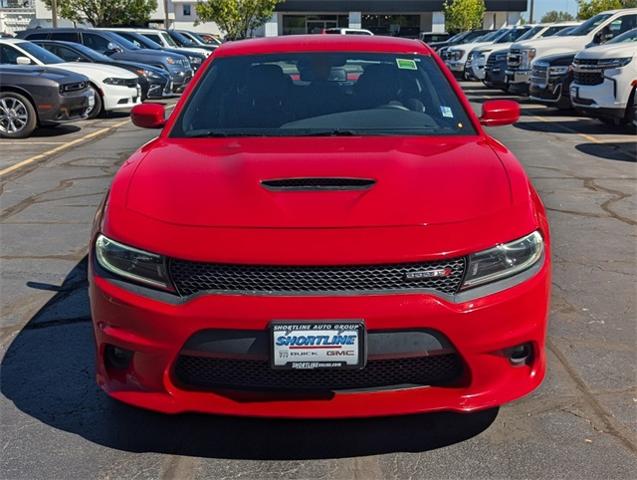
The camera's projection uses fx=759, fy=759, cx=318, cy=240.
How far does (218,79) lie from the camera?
14.3ft

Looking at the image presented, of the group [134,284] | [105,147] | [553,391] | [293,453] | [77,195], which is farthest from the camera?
[105,147]

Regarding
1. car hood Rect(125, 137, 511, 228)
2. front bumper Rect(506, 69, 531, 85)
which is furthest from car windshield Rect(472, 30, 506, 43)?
car hood Rect(125, 137, 511, 228)

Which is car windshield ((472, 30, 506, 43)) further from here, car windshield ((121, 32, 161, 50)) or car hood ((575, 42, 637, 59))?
car hood ((575, 42, 637, 59))

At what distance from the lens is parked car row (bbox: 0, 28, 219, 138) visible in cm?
1198

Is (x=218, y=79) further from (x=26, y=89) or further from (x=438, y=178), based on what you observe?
(x=26, y=89)

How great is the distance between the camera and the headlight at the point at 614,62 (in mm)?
11895

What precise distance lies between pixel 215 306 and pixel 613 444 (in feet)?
5.67

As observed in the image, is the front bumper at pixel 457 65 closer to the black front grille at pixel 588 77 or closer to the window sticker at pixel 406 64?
the black front grille at pixel 588 77

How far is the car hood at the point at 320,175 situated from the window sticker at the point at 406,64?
82 centimetres

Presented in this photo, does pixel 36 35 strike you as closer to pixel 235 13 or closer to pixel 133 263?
pixel 133 263

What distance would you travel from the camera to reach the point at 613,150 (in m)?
10.9

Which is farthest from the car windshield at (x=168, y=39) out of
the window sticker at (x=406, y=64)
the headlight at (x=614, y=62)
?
the window sticker at (x=406, y=64)

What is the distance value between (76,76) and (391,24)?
179 feet

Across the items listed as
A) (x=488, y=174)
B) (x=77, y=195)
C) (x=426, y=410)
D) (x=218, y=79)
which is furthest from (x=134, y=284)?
(x=77, y=195)
